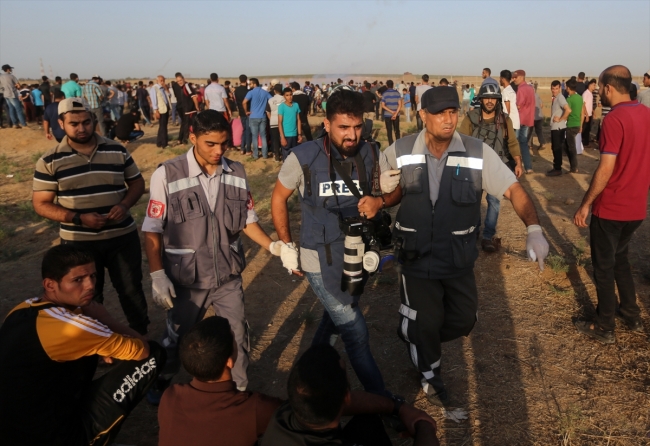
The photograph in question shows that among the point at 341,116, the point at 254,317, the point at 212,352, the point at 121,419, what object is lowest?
the point at 254,317

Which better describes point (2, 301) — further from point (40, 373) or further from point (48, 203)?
point (40, 373)

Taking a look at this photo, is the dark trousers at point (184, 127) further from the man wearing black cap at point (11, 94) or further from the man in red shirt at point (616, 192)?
the man in red shirt at point (616, 192)

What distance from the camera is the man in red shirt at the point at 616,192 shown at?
Answer: 3.88 metres

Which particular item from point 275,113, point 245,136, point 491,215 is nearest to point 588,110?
point 275,113

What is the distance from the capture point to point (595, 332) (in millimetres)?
4246

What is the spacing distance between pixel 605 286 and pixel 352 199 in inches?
99.6

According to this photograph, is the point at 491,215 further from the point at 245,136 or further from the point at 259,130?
the point at 245,136

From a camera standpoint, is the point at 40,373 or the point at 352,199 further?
the point at 352,199

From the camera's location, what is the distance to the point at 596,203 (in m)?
4.12

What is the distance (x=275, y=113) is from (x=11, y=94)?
38.0ft

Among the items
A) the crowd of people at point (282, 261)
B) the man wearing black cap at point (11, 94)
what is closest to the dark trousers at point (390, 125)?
the crowd of people at point (282, 261)

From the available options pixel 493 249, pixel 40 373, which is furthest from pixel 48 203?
pixel 493 249

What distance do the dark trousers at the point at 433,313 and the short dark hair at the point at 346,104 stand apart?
123 centimetres

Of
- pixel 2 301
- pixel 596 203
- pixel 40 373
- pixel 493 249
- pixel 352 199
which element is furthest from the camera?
pixel 493 249
